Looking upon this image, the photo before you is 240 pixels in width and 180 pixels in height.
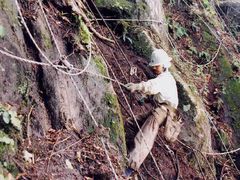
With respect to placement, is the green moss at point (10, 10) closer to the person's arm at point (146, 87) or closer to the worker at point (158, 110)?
the person's arm at point (146, 87)

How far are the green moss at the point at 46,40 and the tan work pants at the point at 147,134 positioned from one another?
66.1 inches

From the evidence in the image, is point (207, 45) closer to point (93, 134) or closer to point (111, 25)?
point (111, 25)

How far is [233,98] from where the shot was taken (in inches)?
330

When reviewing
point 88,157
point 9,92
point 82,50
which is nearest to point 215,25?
point 82,50

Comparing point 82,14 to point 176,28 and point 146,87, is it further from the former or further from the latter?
point 176,28

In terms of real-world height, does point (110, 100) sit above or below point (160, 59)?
below

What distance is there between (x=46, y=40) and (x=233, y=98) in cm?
463

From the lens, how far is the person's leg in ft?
18.5

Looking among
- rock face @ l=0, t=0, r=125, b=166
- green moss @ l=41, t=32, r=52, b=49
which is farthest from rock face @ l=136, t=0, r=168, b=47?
green moss @ l=41, t=32, r=52, b=49

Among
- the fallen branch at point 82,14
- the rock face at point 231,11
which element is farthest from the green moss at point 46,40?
the rock face at point 231,11

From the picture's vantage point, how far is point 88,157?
4.67 metres

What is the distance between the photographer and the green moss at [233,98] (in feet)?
26.9

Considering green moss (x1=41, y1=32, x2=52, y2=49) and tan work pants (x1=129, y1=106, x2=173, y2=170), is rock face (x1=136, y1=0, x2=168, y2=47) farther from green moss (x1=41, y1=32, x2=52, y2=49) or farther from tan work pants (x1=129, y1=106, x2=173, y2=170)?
green moss (x1=41, y1=32, x2=52, y2=49)

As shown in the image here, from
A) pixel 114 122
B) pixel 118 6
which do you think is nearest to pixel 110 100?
pixel 114 122
